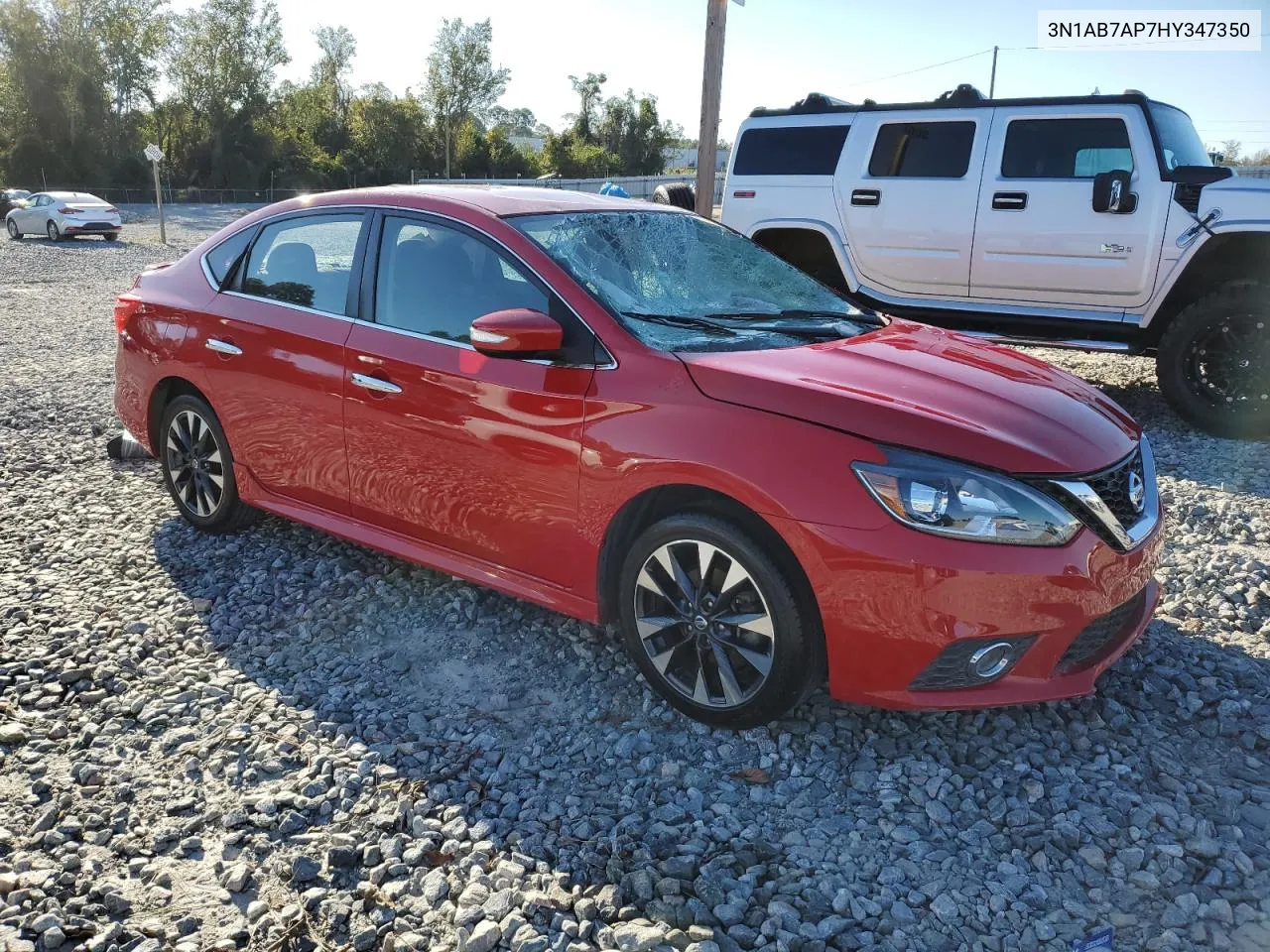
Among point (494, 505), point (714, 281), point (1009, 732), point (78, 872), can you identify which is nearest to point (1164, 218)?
point (714, 281)

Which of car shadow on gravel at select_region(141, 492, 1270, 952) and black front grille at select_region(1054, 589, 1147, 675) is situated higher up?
black front grille at select_region(1054, 589, 1147, 675)

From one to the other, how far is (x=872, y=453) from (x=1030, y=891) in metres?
1.23

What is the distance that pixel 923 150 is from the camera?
7.84 metres

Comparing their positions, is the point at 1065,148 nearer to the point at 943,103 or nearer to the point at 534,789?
the point at 943,103

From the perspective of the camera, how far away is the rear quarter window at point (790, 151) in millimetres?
8266

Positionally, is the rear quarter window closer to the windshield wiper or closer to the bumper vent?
the windshield wiper

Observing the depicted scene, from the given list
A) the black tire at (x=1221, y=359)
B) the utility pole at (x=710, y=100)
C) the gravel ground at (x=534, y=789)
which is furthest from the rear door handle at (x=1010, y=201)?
the gravel ground at (x=534, y=789)

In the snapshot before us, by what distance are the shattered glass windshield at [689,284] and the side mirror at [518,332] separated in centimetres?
25

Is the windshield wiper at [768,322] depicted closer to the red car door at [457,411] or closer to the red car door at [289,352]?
the red car door at [457,411]

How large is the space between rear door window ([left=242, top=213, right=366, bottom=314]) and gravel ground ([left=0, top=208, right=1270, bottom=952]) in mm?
1266

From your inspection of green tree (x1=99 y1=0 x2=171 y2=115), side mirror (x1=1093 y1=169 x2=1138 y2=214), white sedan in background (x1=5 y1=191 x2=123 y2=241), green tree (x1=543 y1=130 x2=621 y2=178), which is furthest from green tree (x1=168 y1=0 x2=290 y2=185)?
side mirror (x1=1093 y1=169 x2=1138 y2=214)

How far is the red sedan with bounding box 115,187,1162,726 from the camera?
2.78 metres

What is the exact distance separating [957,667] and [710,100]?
7002mm

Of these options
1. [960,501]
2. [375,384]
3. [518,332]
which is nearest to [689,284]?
[518,332]
